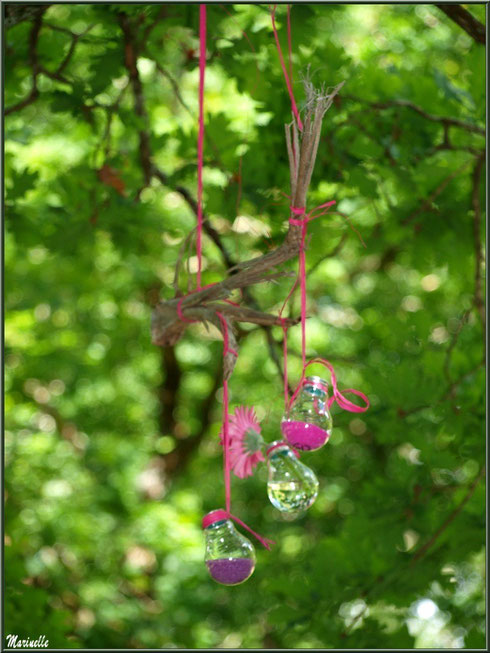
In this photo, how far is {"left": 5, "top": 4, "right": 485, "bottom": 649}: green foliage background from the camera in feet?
4.37

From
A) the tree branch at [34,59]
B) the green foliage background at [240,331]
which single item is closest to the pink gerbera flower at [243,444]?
the green foliage background at [240,331]

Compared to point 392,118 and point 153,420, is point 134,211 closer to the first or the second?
point 392,118

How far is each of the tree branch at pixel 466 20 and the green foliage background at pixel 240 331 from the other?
117 mm

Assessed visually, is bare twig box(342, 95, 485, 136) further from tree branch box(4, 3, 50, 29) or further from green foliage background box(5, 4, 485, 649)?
tree branch box(4, 3, 50, 29)

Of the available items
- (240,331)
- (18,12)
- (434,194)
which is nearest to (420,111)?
(434,194)

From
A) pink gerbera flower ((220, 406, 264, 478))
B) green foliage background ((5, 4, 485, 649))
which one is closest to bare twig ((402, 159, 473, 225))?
green foliage background ((5, 4, 485, 649))

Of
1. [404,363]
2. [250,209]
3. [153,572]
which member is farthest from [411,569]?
[153,572]

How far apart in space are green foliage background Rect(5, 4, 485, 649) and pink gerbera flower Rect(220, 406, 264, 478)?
1.23 feet

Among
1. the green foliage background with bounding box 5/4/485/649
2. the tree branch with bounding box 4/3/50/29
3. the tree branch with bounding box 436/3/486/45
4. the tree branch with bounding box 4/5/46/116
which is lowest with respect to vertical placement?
the green foliage background with bounding box 5/4/485/649

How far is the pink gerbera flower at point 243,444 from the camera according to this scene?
85 cm

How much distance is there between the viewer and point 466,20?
3.76 ft

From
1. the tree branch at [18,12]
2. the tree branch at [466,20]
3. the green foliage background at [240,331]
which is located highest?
the tree branch at [466,20]

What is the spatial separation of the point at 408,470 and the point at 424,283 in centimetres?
251

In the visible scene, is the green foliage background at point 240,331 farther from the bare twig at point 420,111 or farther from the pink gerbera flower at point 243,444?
the pink gerbera flower at point 243,444
